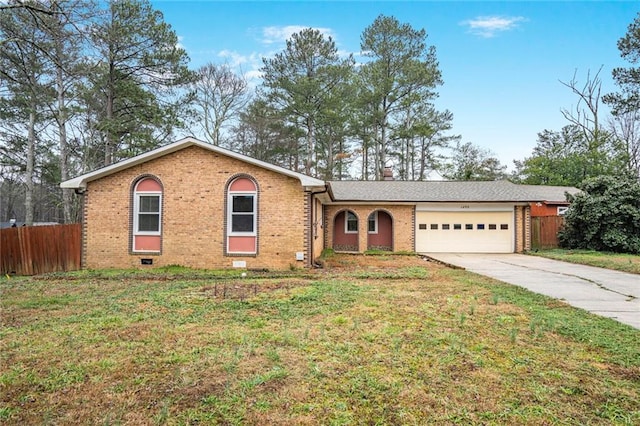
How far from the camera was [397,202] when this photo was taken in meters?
18.6

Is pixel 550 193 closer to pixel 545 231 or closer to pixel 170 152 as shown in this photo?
pixel 545 231

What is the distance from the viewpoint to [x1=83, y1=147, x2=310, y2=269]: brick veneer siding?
11836 millimetres

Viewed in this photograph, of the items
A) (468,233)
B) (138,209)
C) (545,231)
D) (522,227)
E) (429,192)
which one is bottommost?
(468,233)

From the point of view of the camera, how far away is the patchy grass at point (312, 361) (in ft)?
9.86

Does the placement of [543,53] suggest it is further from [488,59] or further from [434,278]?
[434,278]

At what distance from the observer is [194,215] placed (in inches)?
473

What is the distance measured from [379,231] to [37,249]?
1435 centimetres

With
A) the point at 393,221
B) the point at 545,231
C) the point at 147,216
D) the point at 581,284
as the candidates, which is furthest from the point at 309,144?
the point at 581,284

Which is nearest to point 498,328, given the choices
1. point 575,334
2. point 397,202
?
point 575,334

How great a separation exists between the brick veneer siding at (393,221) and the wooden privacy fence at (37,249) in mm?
10910

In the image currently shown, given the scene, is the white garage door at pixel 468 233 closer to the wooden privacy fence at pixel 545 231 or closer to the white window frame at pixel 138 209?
the wooden privacy fence at pixel 545 231

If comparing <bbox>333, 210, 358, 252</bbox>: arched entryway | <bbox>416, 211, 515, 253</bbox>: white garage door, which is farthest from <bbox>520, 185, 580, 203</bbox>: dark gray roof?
<bbox>333, 210, 358, 252</bbox>: arched entryway

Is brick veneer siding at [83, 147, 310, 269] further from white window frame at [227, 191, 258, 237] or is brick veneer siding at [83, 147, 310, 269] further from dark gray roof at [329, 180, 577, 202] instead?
dark gray roof at [329, 180, 577, 202]

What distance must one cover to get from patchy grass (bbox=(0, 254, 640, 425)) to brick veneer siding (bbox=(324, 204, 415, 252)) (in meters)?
11.3
